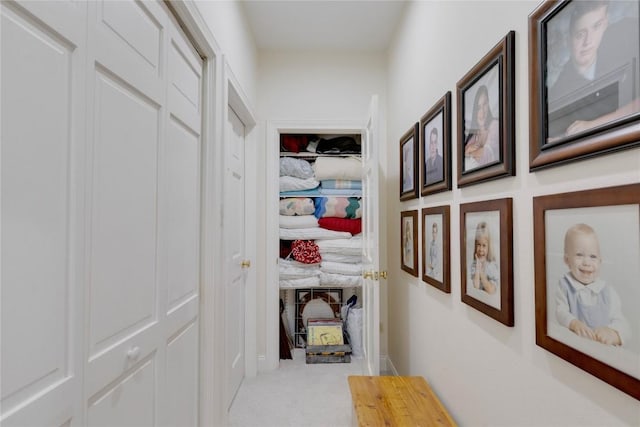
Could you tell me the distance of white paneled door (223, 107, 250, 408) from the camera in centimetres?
229

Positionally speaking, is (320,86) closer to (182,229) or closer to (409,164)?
(409,164)

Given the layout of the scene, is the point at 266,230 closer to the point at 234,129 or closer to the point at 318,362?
the point at 234,129

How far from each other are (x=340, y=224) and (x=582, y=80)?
2.64m

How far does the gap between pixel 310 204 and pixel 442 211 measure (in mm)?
1819

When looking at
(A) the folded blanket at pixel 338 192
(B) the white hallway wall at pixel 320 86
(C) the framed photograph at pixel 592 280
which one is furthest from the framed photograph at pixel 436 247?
(A) the folded blanket at pixel 338 192

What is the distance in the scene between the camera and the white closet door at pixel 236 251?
2.30 meters

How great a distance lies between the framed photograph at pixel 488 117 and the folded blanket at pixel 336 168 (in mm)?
1892

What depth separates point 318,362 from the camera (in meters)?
3.05

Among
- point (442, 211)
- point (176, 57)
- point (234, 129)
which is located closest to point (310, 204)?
point (234, 129)

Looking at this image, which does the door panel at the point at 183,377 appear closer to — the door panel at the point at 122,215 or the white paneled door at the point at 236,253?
the door panel at the point at 122,215

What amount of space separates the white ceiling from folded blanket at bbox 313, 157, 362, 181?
3.09ft

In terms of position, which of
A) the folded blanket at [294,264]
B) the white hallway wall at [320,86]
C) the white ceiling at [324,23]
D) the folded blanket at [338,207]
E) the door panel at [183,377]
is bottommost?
the door panel at [183,377]

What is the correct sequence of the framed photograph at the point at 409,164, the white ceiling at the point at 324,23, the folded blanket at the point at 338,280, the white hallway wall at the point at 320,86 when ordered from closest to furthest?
the framed photograph at the point at 409,164 < the white ceiling at the point at 324,23 < the white hallway wall at the point at 320,86 < the folded blanket at the point at 338,280

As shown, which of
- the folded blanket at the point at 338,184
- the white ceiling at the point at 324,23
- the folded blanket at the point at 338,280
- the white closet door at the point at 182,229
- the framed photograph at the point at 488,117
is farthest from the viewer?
the folded blanket at the point at 338,184
